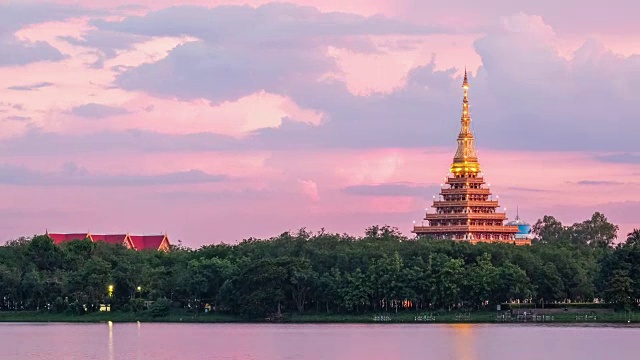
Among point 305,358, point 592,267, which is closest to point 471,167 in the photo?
point 592,267

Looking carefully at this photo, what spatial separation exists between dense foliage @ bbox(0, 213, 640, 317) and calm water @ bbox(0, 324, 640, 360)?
3.73 meters

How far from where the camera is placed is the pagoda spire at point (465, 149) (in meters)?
154

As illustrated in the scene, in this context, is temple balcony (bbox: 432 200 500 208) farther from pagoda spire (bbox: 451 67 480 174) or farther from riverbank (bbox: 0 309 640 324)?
riverbank (bbox: 0 309 640 324)

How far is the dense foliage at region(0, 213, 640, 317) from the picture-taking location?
106875mm

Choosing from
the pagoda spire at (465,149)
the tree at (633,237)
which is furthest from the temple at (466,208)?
the tree at (633,237)

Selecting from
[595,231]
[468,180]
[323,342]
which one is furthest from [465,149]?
[323,342]

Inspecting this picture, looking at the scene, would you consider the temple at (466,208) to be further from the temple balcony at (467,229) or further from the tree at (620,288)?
the tree at (620,288)

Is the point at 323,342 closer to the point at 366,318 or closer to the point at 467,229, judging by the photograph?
the point at 366,318

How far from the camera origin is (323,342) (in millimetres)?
84375

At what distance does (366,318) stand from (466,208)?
4096cm

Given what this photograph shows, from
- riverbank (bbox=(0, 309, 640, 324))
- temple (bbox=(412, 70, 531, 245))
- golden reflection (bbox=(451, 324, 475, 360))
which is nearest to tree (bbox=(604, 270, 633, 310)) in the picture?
riverbank (bbox=(0, 309, 640, 324))

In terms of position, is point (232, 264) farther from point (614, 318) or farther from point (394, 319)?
point (614, 318)

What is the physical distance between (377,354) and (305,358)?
4.94m

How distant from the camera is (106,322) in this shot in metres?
122
